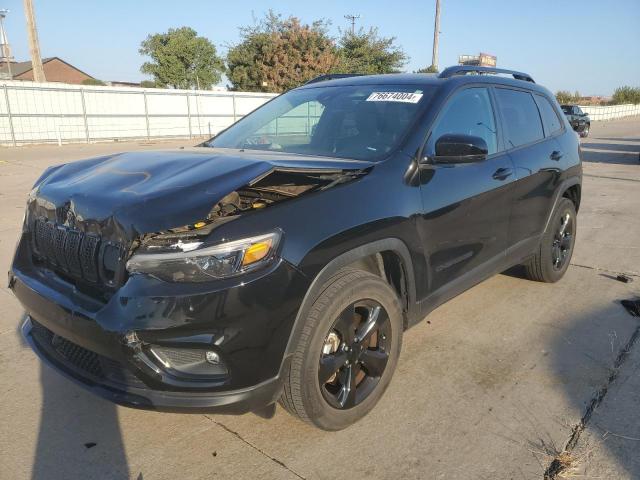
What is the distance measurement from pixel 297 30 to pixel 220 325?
1425 inches

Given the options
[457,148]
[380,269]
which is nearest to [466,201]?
[457,148]

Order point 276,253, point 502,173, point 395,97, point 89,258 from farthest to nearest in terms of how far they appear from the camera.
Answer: point 502,173, point 395,97, point 89,258, point 276,253

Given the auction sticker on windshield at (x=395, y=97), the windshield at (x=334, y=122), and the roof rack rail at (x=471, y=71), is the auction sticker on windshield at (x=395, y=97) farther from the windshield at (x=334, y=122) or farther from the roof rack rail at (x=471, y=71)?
the roof rack rail at (x=471, y=71)

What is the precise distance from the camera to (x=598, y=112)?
52781 mm

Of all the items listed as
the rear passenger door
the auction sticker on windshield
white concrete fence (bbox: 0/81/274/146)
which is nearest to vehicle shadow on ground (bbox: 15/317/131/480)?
the auction sticker on windshield

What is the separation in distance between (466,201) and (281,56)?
33.9 metres

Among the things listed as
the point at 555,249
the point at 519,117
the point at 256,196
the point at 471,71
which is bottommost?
the point at 555,249

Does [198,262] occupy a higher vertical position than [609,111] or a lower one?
higher

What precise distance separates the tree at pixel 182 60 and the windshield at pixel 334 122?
49.3 m

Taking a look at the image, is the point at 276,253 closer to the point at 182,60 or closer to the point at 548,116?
the point at 548,116

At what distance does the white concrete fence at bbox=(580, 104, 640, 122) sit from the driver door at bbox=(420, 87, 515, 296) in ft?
164

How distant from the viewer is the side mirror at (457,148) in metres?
2.97

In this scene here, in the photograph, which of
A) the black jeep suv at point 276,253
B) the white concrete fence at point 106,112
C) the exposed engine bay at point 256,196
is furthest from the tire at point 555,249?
the white concrete fence at point 106,112

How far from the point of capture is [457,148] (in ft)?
9.75
